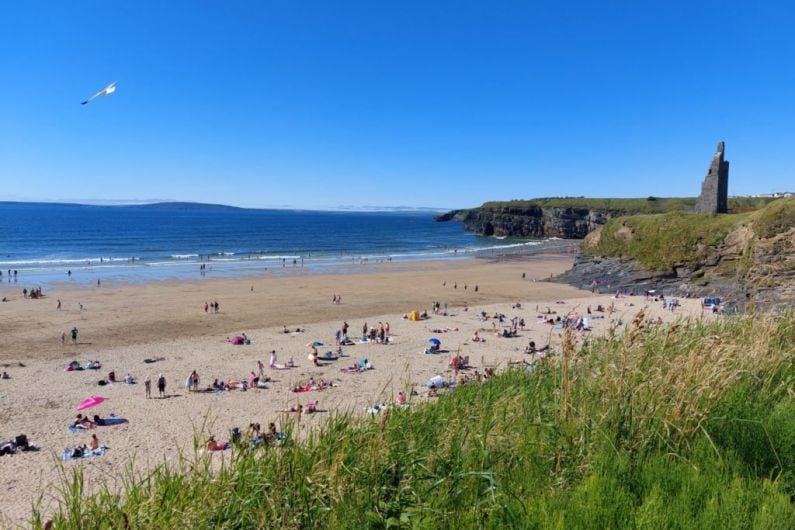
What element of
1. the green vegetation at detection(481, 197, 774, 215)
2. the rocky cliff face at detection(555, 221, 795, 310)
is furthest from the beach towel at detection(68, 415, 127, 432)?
the green vegetation at detection(481, 197, 774, 215)

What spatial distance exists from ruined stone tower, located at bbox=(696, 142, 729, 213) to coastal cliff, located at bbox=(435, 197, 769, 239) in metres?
58.2

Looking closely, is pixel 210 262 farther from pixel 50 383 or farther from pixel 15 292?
pixel 50 383

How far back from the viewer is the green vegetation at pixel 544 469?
2.98 metres

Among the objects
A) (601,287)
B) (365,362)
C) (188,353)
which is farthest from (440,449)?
(601,287)

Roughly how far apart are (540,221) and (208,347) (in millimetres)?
101853

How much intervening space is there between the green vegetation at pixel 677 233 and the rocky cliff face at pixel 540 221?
196 ft

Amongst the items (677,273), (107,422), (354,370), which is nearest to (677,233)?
(677,273)

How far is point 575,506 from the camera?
9.68 feet

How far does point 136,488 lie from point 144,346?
23475 millimetres

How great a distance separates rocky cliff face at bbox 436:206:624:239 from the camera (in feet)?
361

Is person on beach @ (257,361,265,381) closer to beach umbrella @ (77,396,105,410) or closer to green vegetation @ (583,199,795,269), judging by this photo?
beach umbrella @ (77,396,105,410)

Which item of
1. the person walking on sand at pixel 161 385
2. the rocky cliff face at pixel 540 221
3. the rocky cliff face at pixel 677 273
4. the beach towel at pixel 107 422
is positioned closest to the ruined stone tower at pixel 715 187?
the rocky cliff face at pixel 677 273

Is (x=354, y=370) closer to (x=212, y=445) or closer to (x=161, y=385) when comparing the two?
(x=161, y=385)

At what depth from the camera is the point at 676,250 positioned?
42.2 m
